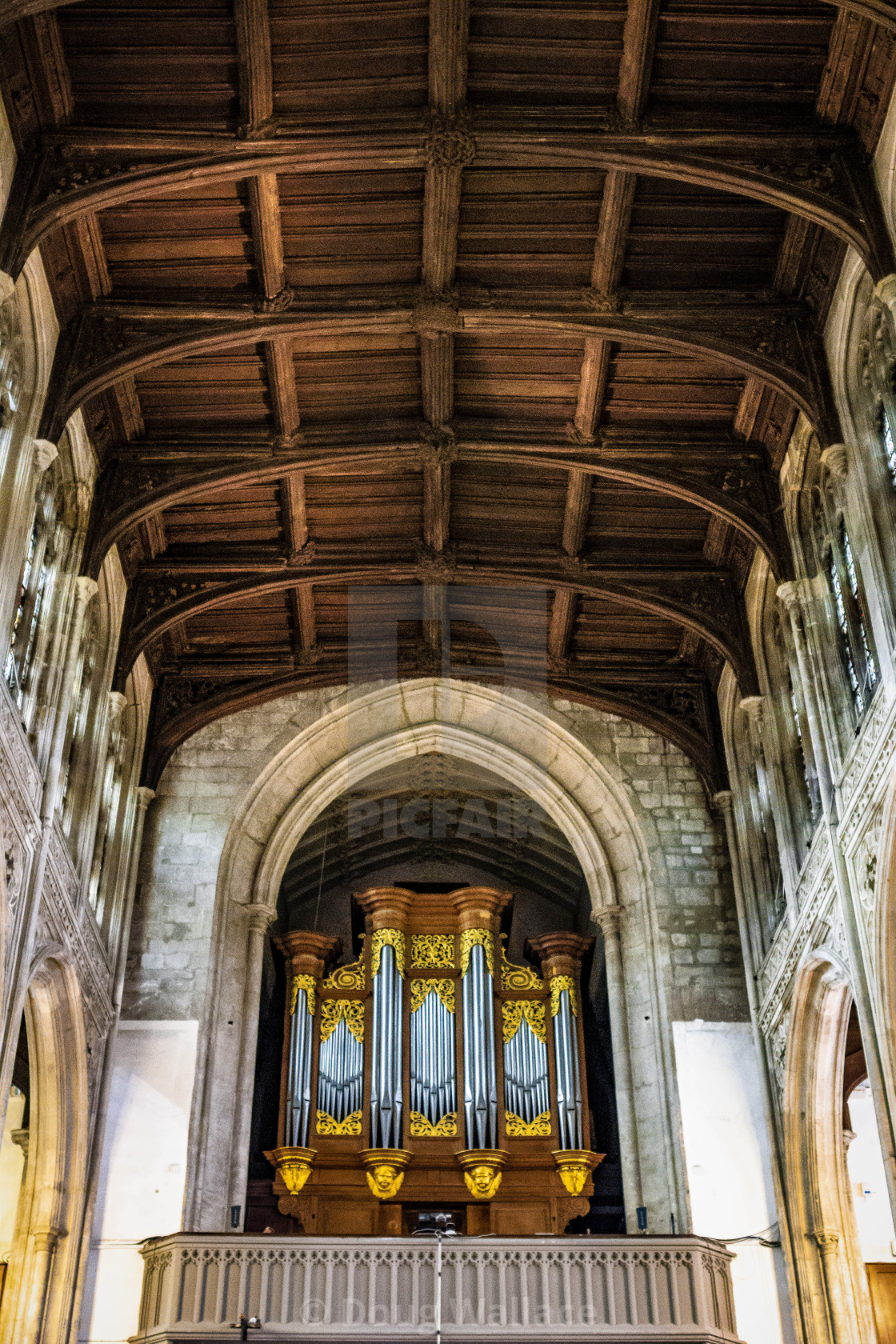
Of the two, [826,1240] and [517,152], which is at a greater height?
[517,152]

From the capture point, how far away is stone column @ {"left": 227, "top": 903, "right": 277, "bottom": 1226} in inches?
609

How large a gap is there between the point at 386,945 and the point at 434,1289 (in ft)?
22.1

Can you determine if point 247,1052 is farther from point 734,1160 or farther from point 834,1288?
point 834,1288

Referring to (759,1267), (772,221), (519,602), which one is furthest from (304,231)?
(759,1267)

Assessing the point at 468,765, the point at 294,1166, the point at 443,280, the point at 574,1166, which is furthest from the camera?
the point at 468,765

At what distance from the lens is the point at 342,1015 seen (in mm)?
18781

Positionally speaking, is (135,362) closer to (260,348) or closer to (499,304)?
(260,348)

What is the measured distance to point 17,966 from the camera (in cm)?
1116

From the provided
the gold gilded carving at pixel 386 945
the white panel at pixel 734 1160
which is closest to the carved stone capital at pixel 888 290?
the white panel at pixel 734 1160

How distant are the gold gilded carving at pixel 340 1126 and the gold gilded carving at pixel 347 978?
175cm

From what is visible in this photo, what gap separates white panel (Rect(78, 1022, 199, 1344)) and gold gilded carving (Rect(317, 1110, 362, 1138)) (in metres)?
3.03

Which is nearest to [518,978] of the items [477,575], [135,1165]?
[477,575]

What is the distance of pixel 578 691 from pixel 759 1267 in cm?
702

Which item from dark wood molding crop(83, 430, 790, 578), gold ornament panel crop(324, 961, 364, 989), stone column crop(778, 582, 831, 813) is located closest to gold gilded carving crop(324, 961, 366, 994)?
gold ornament panel crop(324, 961, 364, 989)
